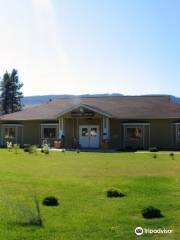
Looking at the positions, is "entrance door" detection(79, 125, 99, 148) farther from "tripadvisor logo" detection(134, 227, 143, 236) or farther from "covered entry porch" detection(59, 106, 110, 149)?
"tripadvisor logo" detection(134, 227, 143, 236)

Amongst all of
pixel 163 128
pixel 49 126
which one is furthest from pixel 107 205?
pixel 49 126

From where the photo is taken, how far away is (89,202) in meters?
11.9

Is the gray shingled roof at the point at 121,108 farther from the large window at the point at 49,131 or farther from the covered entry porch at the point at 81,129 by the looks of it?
the large window at the point at 49,131

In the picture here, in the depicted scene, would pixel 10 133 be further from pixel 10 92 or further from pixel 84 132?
pixel 10 92

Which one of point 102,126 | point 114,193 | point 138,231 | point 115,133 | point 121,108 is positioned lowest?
point 138,231

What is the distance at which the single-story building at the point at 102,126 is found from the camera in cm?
4147

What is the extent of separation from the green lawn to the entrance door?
2291cm

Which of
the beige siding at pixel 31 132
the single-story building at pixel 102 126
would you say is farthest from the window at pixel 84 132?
the beige siding at pixel 31 132

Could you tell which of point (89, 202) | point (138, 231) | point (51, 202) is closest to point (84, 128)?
point (89, 202)

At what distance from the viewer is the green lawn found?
8.99 metres

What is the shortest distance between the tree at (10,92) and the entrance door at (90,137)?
42.8m

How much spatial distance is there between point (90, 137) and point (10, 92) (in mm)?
44444

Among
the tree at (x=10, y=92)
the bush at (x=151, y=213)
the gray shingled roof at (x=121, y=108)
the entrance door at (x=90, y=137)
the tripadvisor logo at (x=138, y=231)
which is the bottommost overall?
the tripadvisor logo at (x=138, y=231)

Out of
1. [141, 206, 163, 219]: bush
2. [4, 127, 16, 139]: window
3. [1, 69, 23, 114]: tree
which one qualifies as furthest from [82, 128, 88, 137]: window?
[1, 69, 23, 114]: tree
